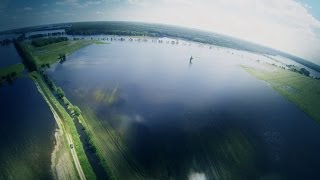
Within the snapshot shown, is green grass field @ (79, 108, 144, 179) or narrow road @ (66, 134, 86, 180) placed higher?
green grass field @ (79, 108, 144, 179)

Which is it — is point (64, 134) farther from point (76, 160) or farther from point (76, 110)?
point (76, 160)

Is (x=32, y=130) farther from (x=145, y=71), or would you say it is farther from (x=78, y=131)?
(x=145, y=71)

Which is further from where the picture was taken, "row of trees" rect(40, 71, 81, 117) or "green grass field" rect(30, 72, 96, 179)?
"row of trees" rect(40, 71, 81, 117)

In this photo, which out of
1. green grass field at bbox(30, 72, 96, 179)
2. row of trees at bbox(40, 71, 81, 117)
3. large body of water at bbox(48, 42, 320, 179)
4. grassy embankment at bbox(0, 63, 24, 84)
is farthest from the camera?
grassy embankment at bbox(0, 63, 24, 84)

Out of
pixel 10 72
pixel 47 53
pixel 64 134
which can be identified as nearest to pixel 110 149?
pixel 64 134

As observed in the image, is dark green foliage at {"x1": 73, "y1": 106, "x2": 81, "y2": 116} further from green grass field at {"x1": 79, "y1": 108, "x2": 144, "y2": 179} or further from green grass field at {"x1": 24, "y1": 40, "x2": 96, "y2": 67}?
green grass field at {"x1": 24, "y1": 40, "x2": 96, "y2": 67}

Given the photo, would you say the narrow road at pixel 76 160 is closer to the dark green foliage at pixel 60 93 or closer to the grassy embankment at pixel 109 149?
the grassy embankment at pixel 109 149

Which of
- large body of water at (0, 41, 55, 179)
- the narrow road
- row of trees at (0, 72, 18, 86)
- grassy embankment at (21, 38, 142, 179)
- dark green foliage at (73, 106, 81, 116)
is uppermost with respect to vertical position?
dark green foliage at (73, 106, 81, 116)

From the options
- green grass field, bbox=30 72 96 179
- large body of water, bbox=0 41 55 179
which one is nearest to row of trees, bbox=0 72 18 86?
large body of water, bbox=0 41 55 179
